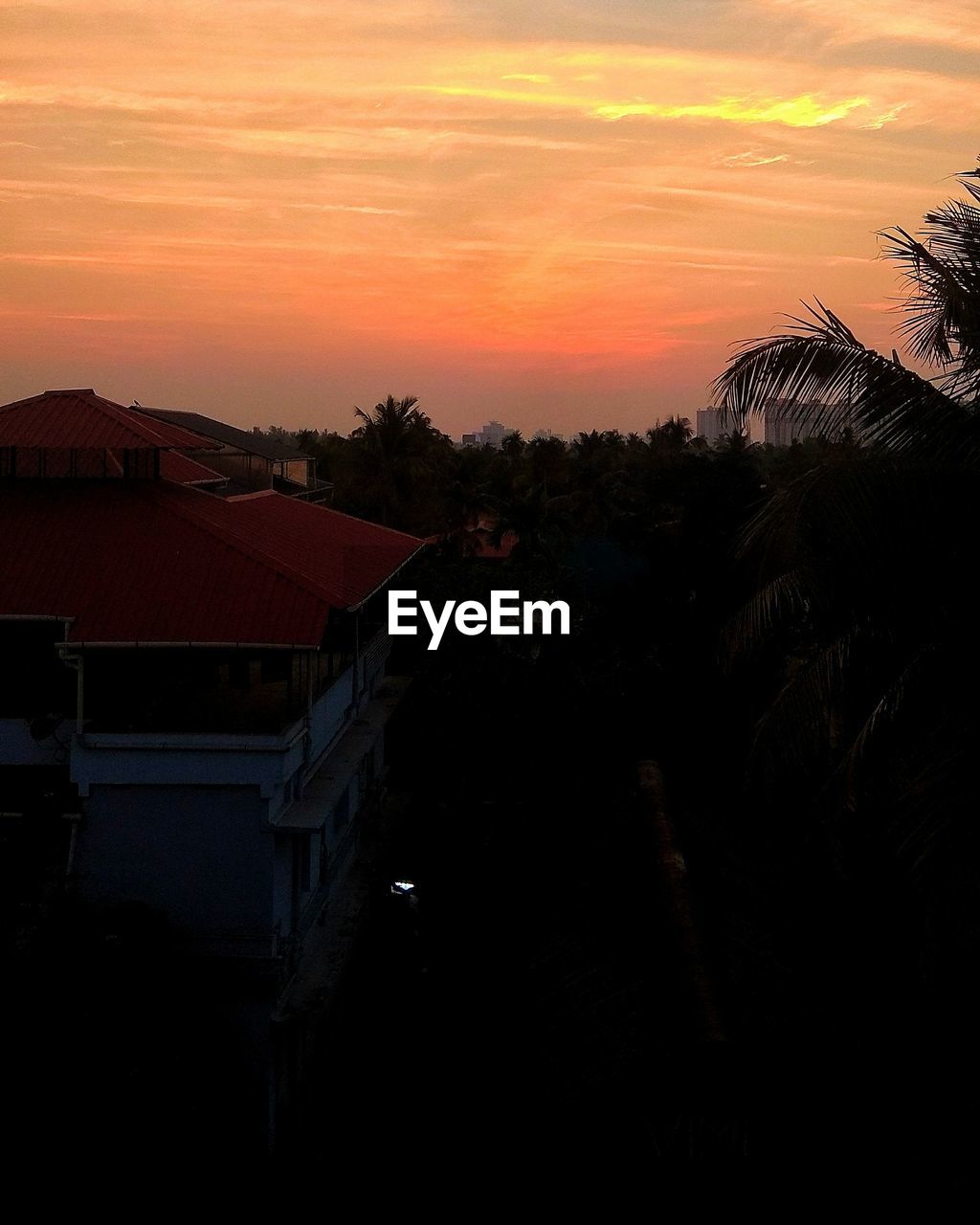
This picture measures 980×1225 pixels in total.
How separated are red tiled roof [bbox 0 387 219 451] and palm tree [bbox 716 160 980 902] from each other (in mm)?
12835

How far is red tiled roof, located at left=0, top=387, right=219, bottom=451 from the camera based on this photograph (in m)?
19.4

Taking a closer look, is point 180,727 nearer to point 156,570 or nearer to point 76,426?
point 156,570

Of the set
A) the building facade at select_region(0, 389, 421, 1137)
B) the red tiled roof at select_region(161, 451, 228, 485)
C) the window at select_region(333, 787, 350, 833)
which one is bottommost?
the window at select_region(333, 787, 350, 833)

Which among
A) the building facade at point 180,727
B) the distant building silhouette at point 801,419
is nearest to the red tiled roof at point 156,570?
the building facade at point 180,727

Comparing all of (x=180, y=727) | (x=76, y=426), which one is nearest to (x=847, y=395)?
(x=180, y=727)

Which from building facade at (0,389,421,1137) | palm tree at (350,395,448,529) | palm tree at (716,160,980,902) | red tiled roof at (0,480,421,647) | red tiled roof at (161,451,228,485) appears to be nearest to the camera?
palm tree at (716,160,980,902)

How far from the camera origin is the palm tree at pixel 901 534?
8.46 m

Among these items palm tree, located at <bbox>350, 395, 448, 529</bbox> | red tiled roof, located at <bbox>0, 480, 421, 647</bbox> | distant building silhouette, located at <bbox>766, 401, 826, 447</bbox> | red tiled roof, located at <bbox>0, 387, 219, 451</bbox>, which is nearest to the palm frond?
distant building silhouette, located at <bbox>766, 401, 826, 447</bbox>

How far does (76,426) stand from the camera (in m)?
19.9

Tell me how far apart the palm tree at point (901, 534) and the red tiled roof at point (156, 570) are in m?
8.29

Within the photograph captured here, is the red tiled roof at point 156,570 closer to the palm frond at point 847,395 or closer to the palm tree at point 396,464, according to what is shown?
the palm frond at point 847,395

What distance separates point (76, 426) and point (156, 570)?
13.1ft

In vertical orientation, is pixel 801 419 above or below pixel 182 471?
above

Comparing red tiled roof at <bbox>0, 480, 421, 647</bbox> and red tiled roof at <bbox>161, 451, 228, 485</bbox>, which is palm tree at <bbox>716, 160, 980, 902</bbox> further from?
red tiled roof at <bbox>161, 451, 228, 485</bbox>
